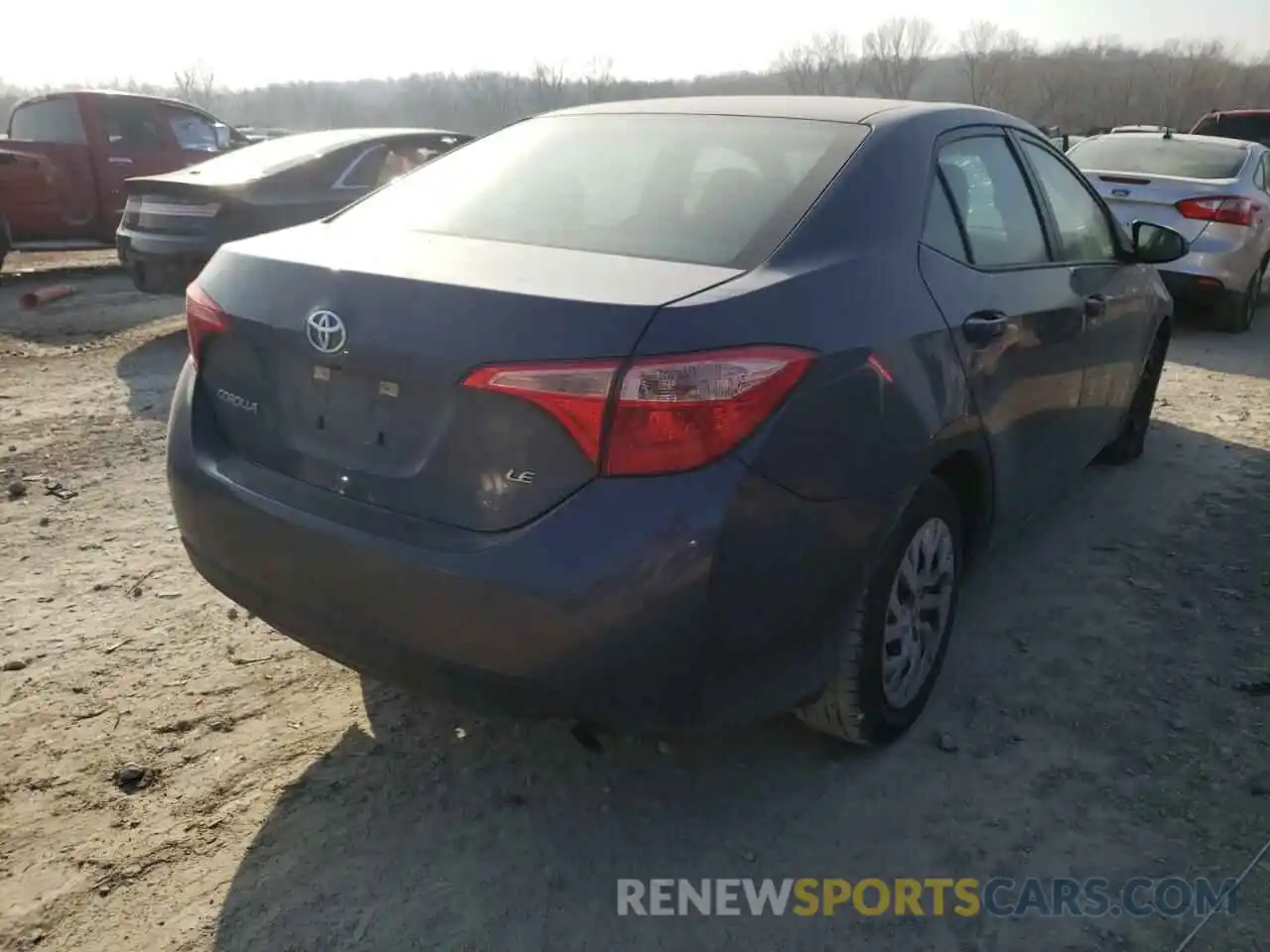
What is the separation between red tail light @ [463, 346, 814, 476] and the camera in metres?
1.93

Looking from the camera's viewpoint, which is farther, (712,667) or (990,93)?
(990,93)

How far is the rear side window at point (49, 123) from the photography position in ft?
32.5

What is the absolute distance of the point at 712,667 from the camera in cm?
206

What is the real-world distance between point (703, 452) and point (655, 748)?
1.12m

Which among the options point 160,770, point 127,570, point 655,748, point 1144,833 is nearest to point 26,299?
point 127,570

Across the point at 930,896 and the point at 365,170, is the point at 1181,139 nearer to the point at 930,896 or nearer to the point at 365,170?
the point at 365,170

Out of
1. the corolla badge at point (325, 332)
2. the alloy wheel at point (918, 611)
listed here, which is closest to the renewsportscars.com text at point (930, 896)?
the alloy wheel at point (918, 611)

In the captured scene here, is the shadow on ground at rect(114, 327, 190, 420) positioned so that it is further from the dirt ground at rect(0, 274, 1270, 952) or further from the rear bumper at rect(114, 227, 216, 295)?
the dirt ground at rect(0, 274, 1270, 952)

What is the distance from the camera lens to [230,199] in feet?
22.2

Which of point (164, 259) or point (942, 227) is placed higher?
point (942, 227)

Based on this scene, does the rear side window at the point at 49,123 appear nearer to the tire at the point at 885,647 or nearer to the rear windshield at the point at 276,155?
the rear windshield at the point at 276,155

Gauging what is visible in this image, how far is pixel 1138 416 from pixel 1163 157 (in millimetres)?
4703

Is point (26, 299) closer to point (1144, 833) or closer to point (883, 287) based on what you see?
point (883, 287)

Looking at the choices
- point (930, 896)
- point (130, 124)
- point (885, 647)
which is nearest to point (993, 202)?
point (885, 647)
